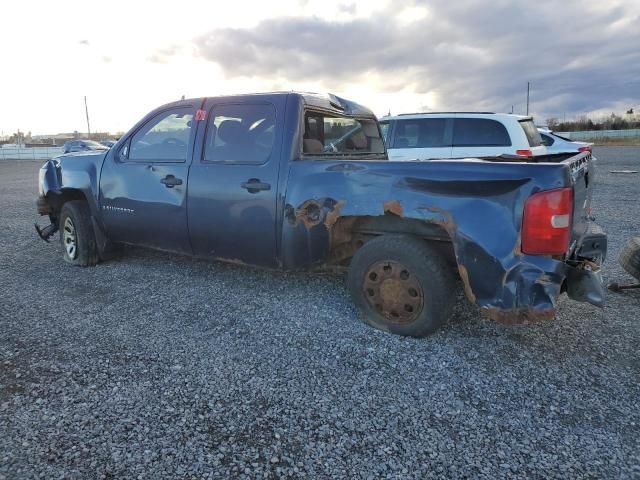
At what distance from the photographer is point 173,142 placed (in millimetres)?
4613

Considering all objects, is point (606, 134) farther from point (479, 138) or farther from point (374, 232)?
point (374, 232)

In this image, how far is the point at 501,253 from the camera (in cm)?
301

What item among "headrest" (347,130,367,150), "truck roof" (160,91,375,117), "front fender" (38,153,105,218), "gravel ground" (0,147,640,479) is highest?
"truck roof" (160,91,375,117)

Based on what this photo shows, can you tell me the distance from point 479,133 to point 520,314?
19.6 feet

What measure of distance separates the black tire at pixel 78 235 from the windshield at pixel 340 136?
112 inches

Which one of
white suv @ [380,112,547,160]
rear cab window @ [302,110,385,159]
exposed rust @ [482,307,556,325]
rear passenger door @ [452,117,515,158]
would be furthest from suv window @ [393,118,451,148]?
exposed rust @ [482,307,556,325]

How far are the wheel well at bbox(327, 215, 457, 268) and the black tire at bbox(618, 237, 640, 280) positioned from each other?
2.00 m

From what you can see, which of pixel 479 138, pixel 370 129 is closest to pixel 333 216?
pixel 370 129

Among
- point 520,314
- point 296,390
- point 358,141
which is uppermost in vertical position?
point 358,141

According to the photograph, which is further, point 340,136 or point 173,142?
point 340,136

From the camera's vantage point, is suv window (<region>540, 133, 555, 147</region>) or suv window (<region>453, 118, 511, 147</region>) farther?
suv window (<region>540, 133, 555, 147</region>)

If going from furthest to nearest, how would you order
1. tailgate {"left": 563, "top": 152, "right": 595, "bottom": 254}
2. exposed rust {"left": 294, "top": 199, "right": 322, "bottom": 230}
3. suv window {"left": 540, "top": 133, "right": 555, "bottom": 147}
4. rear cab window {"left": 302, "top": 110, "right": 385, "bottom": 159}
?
suv window {"left": 540, "top": 133, "right": 555, "bottom": 147}
rear cab window {"left": 302, "top": 110, "right": 385, "bottom": 159}
exposed rust {"left": 294, "top": 199, "right": 322, "bottom": 230}
tailgate {"left": 563, "top": 152, "right": 595, "bottom": 254}

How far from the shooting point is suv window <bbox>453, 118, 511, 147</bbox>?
26.7ft

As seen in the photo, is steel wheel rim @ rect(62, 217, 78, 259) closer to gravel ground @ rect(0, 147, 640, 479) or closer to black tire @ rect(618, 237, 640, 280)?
gravel ground @ rect(0, 147, 640, 479)
